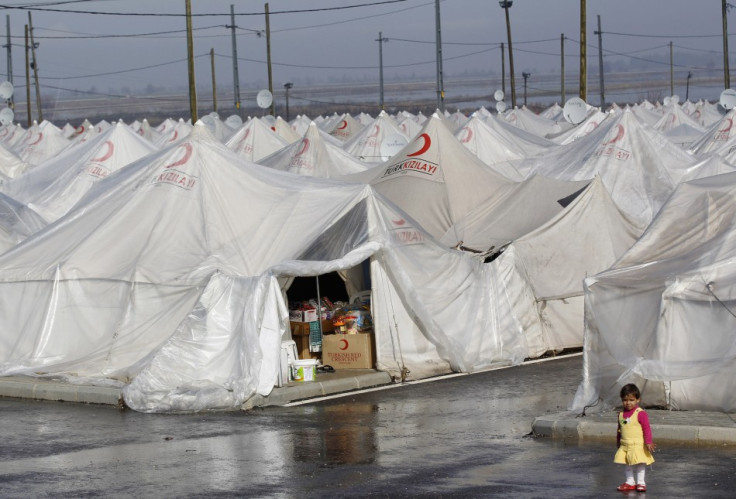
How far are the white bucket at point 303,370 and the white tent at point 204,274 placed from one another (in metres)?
0.65

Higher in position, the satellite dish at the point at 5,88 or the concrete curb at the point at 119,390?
the satellite dish at the point at 5,88

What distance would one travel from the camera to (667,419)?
13.3 metres

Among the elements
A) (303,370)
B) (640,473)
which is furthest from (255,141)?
(640,473)

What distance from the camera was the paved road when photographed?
436 inches

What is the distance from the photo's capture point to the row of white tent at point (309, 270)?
15367 mm

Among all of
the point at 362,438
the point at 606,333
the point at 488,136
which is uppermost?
the point at 488,136

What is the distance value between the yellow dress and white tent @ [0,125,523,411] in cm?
666

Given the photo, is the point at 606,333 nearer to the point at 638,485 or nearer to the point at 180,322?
the point at 638,485

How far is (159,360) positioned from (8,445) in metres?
3.24

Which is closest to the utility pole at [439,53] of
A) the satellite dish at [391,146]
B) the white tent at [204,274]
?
the satellite dish at [391,146]

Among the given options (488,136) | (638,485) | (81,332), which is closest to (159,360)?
(81,332)

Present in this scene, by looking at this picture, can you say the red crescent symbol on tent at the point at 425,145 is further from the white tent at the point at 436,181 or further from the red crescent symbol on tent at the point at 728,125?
the red crescent symbol on tent at the point at 728,125

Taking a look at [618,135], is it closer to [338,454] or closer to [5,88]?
[338,454]

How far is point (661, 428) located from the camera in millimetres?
12820
